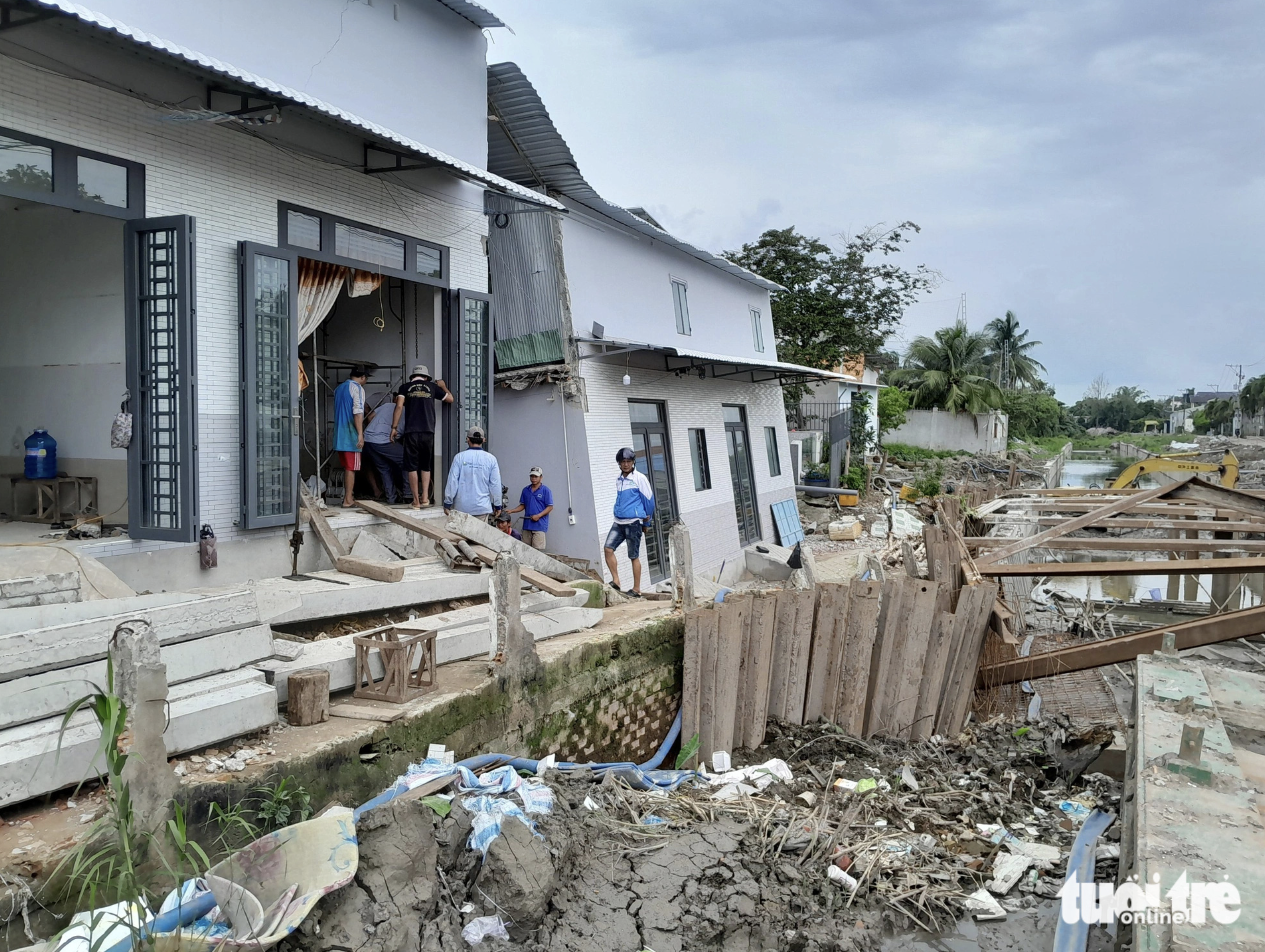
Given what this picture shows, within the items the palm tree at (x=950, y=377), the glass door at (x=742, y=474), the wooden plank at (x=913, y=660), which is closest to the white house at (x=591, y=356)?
the glass door at (x=742, y=474)

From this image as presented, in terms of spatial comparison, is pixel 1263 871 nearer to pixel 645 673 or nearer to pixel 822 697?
pixel 822 697

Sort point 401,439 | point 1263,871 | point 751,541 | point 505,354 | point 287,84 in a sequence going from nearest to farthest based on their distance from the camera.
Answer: point 1263,871 → point 287,84 → point 401,439 → point 505,354 → point 751,541

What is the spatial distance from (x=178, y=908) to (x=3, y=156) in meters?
5.43

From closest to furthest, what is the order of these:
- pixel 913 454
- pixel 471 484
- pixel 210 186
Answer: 1. pixel 210 186
2. pixel 471 484
3. pixel 913 454

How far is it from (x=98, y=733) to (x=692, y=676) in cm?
414

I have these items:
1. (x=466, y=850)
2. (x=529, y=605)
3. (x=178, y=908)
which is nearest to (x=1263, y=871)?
(x=466, y=850)

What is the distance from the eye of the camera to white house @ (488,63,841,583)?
11.6 meters

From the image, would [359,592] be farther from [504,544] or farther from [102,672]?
[102,672]

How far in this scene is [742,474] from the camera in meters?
17.0

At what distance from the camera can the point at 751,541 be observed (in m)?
17.0

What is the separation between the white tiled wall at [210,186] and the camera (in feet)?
21.2

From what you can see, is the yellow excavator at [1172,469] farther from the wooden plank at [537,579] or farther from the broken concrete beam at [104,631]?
the broken concrete beam at [104,631]

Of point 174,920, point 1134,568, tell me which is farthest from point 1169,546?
point 174,920

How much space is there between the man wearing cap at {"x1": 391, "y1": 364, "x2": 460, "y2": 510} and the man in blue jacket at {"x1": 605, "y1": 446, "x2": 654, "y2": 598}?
2.14 meters
